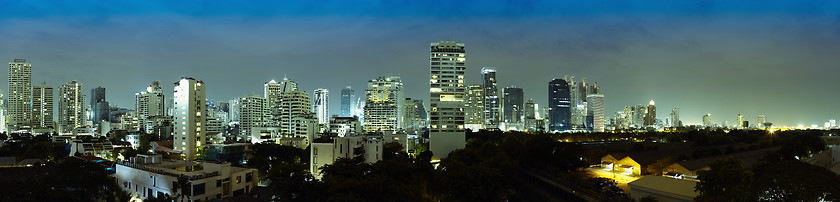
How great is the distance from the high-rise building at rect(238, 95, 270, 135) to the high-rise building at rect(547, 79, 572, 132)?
7394 cm

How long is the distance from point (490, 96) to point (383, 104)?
1790 inches

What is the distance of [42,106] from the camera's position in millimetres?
82438

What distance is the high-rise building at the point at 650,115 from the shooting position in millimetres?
141000

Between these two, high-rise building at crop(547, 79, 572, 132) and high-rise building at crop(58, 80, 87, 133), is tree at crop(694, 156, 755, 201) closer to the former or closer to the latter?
high-rise building at crop(58, 80, 87, 133)

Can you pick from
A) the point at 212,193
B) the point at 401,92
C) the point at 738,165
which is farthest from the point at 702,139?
the point at 401,92

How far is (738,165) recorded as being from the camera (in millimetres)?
14328

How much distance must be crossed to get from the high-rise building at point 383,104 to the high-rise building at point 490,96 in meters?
21.5

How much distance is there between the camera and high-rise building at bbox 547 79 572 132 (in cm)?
12700

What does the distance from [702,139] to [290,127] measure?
1837 inches

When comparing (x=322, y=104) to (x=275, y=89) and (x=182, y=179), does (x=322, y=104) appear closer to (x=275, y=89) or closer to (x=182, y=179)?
(x=275, y=89)

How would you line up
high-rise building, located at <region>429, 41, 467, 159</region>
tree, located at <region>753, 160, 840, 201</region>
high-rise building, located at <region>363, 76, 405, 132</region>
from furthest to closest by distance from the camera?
high-rise building, located at <region>363, 76, 405, 132</region>, high-rise building, located at <region>429, 41, 467, 159</region>, tree, located at <region>753, 160, 840, 201</region>

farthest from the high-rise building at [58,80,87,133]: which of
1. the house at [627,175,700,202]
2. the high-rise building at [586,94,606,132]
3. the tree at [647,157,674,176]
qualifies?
the high-rise building at [586,94,606,132]

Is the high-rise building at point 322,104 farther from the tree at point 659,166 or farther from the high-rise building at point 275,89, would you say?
the tree at point 659,166

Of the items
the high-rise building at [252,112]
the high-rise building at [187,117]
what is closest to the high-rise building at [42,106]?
the high-rise building at [252,112]
